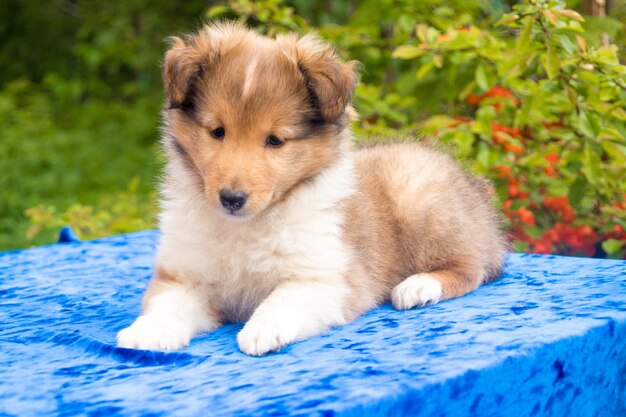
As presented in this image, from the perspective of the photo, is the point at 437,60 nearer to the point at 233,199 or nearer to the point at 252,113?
the point at 252,113

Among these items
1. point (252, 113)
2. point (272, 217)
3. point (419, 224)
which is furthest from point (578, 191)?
point (252, 113)

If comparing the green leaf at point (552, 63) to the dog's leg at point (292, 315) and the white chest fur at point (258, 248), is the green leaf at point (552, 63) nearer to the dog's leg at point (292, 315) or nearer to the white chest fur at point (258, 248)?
the white chest fur at point (258, 248)

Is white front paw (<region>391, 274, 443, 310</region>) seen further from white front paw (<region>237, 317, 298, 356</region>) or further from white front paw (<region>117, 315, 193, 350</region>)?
white front paw (<region>117, 315, 193, 350</region>)

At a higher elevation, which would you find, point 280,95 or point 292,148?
point 280,95

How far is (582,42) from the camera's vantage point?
4.24m

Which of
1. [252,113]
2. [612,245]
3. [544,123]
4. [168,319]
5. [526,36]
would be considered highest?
[526,36]

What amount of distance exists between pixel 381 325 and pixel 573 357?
66 centimetres

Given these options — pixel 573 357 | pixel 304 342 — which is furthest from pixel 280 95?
pixel 573 357

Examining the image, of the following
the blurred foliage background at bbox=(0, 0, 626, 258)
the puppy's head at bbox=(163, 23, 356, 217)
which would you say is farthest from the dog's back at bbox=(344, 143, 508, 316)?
the blurred foliage background at bbox=(0, 0, 626, 258)

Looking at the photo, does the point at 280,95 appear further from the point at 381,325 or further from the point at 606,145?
the point at 606,145

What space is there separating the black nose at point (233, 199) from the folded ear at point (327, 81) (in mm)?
452

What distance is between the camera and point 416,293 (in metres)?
3.24

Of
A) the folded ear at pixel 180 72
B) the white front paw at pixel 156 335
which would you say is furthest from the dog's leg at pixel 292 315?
the folded ear at pixel 180 72

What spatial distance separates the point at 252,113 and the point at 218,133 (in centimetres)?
15
